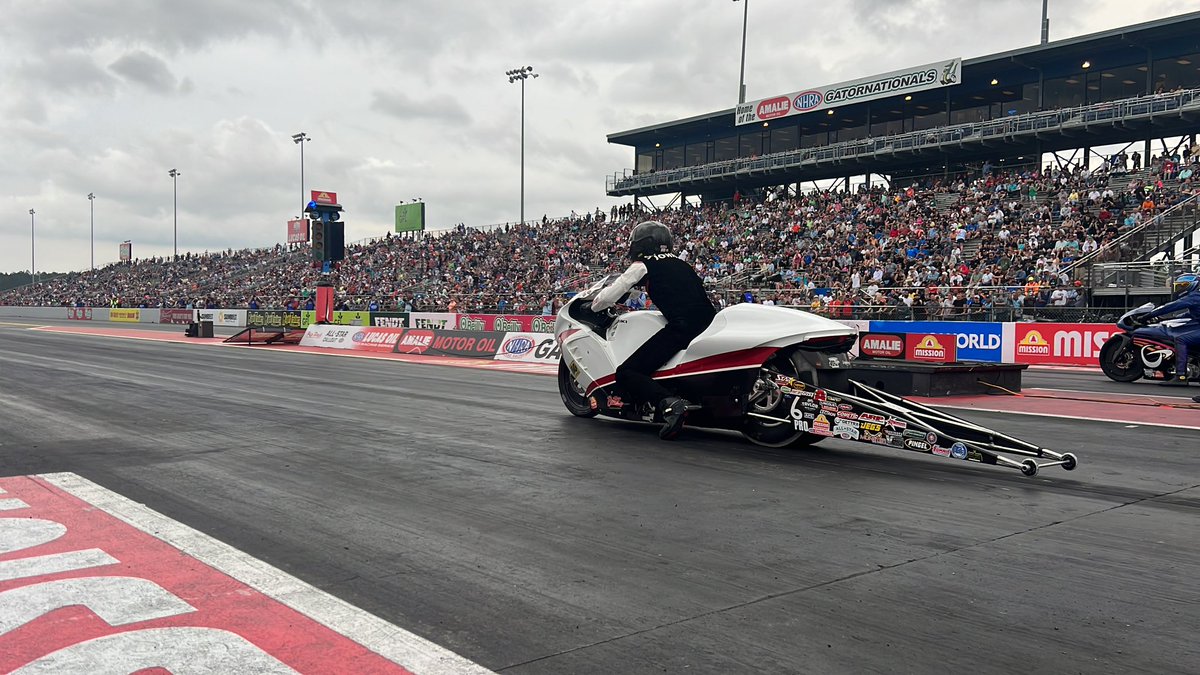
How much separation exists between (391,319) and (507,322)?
334 inches

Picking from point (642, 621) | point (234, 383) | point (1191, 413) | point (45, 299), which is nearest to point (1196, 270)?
point (1191, 413)

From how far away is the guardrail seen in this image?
32562mm

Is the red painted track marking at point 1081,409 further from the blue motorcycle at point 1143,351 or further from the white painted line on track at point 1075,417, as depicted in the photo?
the blue motorcycle at point 1143,351

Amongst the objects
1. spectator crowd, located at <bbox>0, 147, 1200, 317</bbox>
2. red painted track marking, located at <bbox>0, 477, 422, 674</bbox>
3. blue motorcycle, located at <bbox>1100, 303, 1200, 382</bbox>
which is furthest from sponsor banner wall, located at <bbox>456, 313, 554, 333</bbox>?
red painted track marking, located at <bbox>0, 477, 422, 674</bbox>

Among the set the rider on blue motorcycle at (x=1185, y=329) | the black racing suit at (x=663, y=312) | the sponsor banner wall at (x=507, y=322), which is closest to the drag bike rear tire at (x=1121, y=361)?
A: the rider on blue motorcycle at (x=1185, y=329)

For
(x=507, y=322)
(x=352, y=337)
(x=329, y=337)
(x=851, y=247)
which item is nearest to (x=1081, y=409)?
(x=851, y=247)

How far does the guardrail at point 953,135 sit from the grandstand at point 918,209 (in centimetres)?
8

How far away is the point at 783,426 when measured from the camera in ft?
26.0

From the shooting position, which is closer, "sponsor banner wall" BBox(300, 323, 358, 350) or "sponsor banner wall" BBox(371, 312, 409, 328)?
"sponsor banner wall" BBox(300, 323, 358, 350)

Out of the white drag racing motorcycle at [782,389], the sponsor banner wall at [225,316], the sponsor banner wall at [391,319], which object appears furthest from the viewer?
the sponsor banner wall at [225,316]

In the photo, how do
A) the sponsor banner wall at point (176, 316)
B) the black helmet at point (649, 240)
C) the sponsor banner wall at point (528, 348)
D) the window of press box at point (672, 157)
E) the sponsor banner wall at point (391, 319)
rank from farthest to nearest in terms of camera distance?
the sponsor banner wall at point (176, 316) → the window of press box at point (672, 157) → the sponsor banner wall at point (391, 319) → the sponsor banner wall at point (528, 348) → the black helmet at point (649, 240)

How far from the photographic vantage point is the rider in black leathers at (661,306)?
336 inches

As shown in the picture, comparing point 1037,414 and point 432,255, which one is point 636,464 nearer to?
point 1037,414

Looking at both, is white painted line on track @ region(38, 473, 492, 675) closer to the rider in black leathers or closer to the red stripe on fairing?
the rider in black leathers
